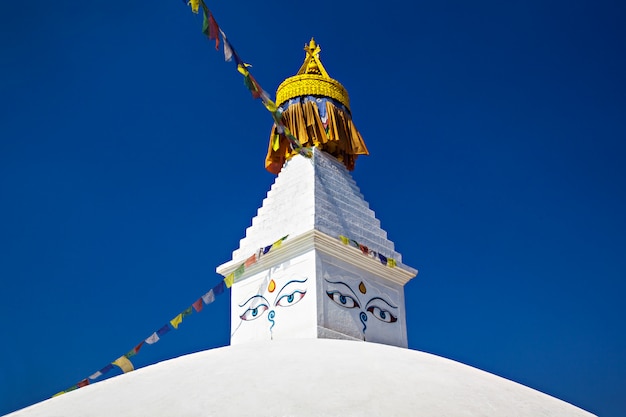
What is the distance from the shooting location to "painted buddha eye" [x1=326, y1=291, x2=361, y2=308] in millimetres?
6918

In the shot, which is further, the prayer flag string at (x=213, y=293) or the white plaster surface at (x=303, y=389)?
the prayer flag string at (x=213, y=293)

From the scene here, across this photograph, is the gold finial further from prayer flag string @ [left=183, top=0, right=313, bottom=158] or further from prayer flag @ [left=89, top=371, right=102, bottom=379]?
prayer flag @ [left=89, top=371, right=102, bottom=379]

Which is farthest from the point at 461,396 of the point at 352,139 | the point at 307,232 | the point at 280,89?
the point at 280,89

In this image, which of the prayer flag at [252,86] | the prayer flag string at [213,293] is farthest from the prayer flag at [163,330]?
the prayer flag at [252,86]

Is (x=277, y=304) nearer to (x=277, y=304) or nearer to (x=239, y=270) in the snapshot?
(x=277, y=304)

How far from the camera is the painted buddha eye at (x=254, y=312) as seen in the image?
7.20 metres

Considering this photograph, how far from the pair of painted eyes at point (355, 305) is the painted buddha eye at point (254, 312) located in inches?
31.1

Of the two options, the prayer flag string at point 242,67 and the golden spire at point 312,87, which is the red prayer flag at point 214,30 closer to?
the prayer flag string at point 242,67

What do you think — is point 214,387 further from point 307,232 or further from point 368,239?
point 368,239

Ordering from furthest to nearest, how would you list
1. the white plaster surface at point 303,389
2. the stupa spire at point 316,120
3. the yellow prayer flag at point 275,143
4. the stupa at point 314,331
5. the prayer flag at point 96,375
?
the yellow prayer flag at point 275,143 < the stupa spire at point 316,120 < the prayer flag at point 96,375 < the stupa at point 314,331 < the white plaster surface at point 303,389

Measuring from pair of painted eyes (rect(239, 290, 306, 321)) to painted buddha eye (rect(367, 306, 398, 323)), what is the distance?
0.92 metres

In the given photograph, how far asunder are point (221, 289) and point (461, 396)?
150 inches

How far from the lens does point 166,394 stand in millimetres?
4004

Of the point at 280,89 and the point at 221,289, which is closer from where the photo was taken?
the point at 221,289
